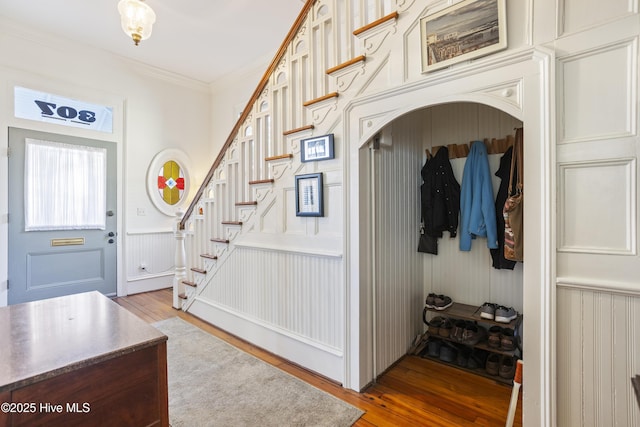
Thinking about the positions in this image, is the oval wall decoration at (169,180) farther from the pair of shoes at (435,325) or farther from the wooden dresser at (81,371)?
the pair of shoes at (435,325)

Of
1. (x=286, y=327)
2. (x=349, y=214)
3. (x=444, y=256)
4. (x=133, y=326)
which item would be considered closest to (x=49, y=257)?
(x=286, y=327)

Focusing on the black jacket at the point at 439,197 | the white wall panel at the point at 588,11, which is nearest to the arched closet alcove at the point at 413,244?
the black jacket at the point at 439,197

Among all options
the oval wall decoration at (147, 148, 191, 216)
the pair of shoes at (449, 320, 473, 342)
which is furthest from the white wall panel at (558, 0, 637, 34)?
the oval wall decoration at (147, 148, 191, 216)

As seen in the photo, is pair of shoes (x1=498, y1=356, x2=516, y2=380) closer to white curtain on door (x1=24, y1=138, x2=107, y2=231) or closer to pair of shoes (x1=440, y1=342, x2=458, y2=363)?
pair of shoes (x1=440, y1=342, x2=458, y2=363)

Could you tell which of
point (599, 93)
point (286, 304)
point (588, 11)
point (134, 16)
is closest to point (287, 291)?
point (286, 304)

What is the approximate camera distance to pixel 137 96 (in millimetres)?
4523

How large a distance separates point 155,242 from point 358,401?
13.1 feet

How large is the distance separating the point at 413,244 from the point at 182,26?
364 centimetres

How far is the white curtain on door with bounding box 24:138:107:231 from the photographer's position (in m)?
3.63

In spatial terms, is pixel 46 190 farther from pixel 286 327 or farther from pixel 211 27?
pixel 286 327

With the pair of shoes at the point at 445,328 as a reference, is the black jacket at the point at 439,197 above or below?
above

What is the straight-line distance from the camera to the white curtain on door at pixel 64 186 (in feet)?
11.9

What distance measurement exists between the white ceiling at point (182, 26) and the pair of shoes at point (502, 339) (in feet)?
12.0

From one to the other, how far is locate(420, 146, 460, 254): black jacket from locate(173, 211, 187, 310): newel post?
2.90 metres
